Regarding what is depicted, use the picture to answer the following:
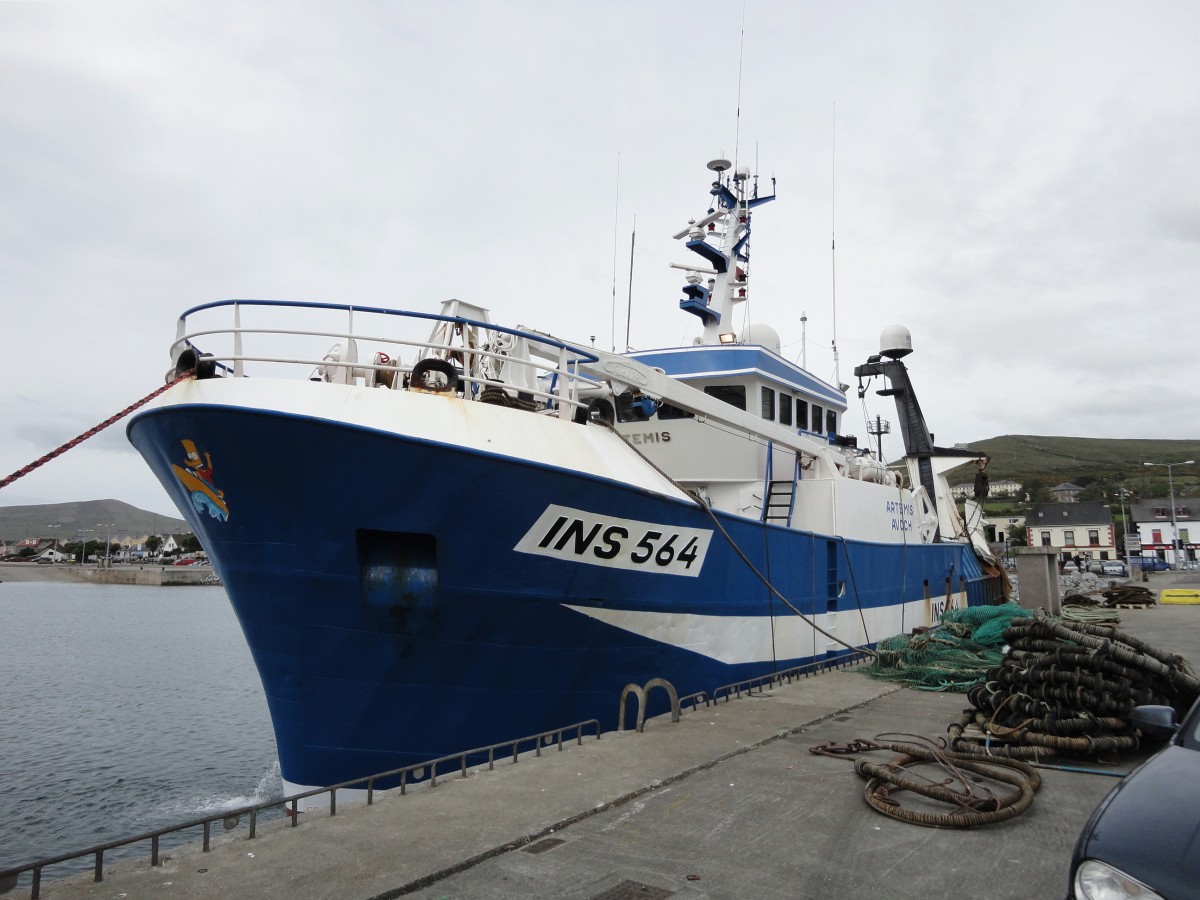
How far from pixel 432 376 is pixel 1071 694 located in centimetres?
591

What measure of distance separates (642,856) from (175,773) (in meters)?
11.1

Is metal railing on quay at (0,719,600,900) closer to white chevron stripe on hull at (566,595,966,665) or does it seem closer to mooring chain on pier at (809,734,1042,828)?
white chevron stripe on hull at (566,595,966,665)

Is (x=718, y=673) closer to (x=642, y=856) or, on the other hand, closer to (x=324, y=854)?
(x=642, y=856)

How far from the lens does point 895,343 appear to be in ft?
65.3

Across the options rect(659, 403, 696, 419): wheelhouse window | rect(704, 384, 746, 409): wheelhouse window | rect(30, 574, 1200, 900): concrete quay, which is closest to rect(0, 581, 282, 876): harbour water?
rect(30, 574, 1200, 900): concrete quay

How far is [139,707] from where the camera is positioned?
Answer: 58.4 feet

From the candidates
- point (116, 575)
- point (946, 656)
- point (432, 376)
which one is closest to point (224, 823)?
point (432, 376)

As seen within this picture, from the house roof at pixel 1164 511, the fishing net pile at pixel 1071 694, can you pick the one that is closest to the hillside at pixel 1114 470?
the house roof at pixel 1164 511

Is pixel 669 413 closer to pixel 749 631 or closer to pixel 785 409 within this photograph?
pixel 785 409

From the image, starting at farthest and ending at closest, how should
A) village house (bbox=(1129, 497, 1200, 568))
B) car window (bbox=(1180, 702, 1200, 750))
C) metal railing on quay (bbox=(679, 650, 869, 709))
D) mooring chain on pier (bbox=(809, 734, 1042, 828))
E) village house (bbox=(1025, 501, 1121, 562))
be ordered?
village house (bbox=(1025, 501, 1121, 562))
village house (bbox=(1129, 497, 1200, 568))
metal railing on quay (bbox=(679, 650, 869, 709))
mooring chain on pier (bbox=(809, 734, 1042, 828))
car window (bbox=(1180, 702, 1200, 750))

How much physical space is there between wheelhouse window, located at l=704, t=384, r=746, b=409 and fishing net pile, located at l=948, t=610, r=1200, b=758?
6.85 meters

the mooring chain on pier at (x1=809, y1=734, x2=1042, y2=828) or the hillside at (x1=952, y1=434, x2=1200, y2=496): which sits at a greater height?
the hillside at (x1=952, y1=434, x2=1200, y2=496)

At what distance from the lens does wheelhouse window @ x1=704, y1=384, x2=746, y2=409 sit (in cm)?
1314

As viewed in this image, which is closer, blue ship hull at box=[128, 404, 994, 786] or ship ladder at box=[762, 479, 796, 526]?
blue ship hull at box=[128, 404, 994, 786]
